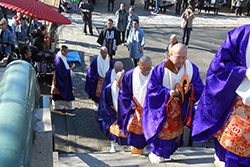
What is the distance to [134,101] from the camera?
447 centimetres

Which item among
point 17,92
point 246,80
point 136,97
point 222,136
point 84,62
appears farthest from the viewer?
point 84,62

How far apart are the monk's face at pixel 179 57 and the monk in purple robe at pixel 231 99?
0.55 m

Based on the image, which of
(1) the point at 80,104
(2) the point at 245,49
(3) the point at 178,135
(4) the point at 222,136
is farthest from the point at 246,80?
(1) the point at 80,104

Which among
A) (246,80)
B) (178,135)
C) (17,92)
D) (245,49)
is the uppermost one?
(245,49)

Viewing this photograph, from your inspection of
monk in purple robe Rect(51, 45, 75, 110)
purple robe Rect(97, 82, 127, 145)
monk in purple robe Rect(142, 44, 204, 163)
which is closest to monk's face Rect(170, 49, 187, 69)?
monk in purple robe Rect(142, 44, 204, 163)

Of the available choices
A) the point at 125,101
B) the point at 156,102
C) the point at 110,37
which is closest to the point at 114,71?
the point at 125,101

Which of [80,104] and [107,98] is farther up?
[107,98]

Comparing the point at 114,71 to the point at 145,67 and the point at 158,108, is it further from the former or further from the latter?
the point at 158,108

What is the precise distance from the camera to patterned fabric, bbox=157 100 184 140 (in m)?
3.96

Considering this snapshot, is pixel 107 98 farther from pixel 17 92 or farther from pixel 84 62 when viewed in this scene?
pixel 84 62

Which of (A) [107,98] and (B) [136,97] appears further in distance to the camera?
(A) [107,98]

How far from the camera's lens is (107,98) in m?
5.14

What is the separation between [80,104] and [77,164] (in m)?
3.29

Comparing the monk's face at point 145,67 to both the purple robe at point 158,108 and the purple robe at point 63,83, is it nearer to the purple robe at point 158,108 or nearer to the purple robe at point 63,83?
the purple robe at point 158,108
